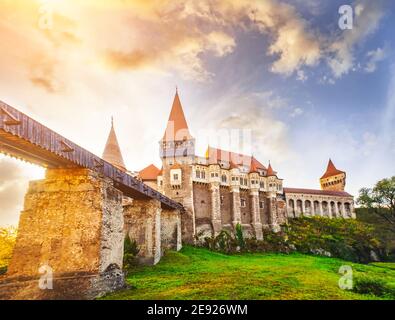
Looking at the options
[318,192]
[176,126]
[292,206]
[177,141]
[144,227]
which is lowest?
[144,227]

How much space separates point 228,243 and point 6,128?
1331 inches

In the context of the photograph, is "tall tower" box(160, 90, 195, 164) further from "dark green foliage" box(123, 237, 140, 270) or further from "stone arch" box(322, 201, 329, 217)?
"stone arch" box(322, 201, 329, 217)

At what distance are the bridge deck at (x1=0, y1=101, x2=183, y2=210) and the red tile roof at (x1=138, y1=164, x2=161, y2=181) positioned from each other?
2974 centimetres

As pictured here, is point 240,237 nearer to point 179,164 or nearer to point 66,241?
point 179,164

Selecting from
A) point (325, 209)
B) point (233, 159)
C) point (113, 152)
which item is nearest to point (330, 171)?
point (325, 209)

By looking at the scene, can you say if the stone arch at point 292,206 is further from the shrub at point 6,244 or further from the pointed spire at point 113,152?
the shrub at point 6,244

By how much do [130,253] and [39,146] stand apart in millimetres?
13601

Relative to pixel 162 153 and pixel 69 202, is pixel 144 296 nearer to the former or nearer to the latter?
pixel 69 202

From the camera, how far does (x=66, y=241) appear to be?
13.8m

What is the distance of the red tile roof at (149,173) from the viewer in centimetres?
4701

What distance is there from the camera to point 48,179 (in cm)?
1469

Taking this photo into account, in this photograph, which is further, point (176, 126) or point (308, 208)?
point (308, 208)

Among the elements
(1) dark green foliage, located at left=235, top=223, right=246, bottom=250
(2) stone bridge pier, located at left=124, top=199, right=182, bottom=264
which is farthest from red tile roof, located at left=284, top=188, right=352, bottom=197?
(2) stone bridge pier, located at left=124, top=199, right=182, bottom=264
